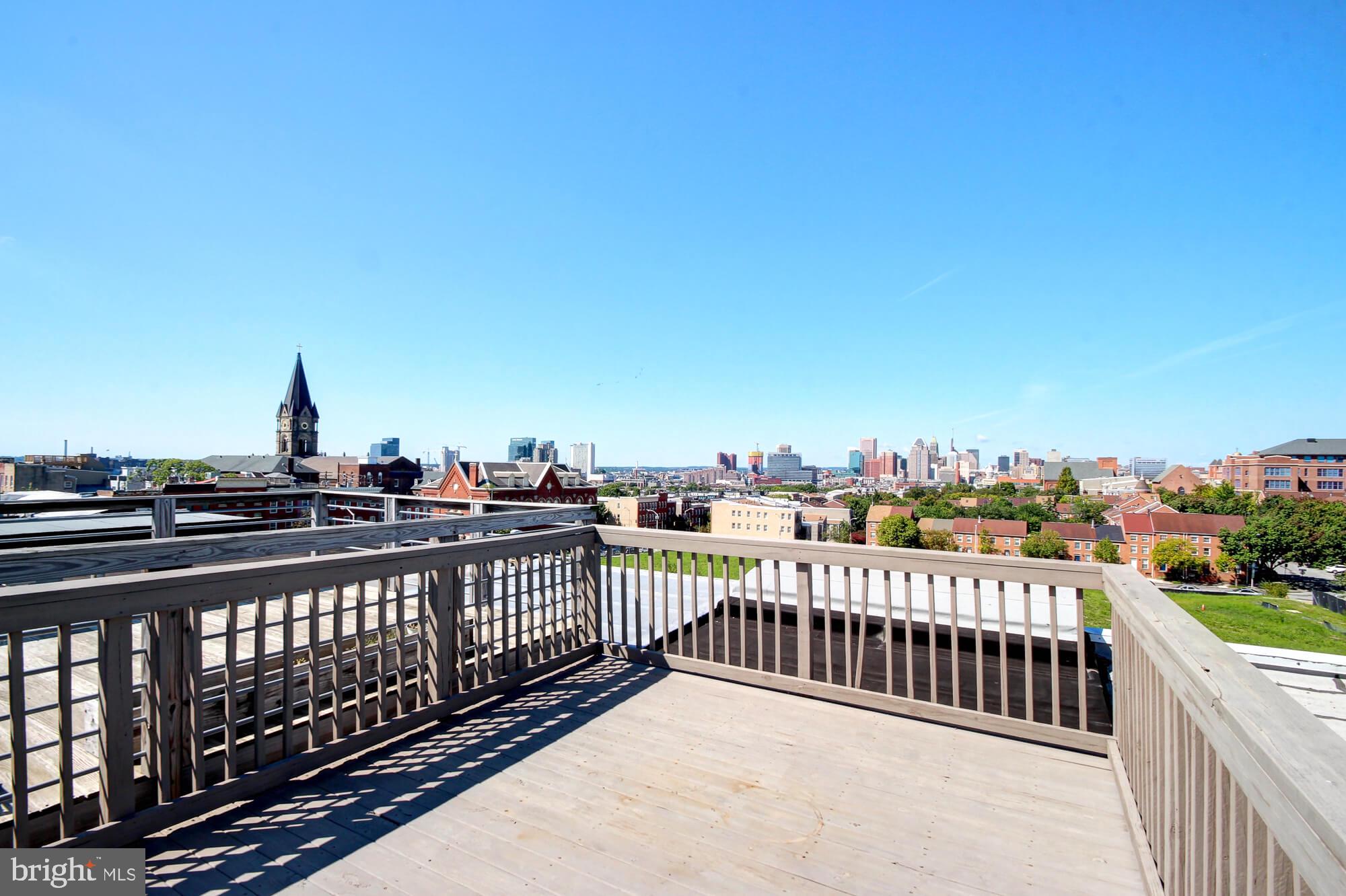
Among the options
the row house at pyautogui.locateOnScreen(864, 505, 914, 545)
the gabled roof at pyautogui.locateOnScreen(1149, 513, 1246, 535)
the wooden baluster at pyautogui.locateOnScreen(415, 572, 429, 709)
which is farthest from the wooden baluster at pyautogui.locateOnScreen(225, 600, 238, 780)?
the row house at pyautogui.locateOnScreen(864, 505, 914, 545)

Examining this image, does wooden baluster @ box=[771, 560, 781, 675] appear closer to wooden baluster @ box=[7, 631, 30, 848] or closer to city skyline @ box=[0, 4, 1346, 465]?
wooden baluster @ box=[7, 631, 30, 848]

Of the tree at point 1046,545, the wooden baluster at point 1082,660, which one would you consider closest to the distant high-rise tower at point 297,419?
the tree at point 1046,545

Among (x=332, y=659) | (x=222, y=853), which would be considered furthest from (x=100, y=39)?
(x=222, y=853)

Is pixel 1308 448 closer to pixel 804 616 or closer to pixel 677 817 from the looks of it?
pixel 804 616

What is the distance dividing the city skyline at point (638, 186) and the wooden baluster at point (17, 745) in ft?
24.9

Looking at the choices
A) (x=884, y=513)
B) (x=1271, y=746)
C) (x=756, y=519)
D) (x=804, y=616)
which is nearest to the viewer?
(x=1271, y=746)

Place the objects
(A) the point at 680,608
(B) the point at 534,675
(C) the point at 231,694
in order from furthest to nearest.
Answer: (A) the point at 680,608 < (B) the point at 534,675 < (C) the point at 231,694

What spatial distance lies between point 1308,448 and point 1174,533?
2103 centimetres

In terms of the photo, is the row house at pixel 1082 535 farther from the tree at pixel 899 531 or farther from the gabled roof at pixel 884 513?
the gabled roof at pixel 884 513

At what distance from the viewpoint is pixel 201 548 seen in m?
2.28

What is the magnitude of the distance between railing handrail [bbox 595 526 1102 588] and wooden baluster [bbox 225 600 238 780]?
183cm

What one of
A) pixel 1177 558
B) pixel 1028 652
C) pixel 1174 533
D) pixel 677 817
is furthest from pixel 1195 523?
pixel 677 817

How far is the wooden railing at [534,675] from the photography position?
876 millimetres

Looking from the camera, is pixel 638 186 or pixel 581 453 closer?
pixel 638 186
